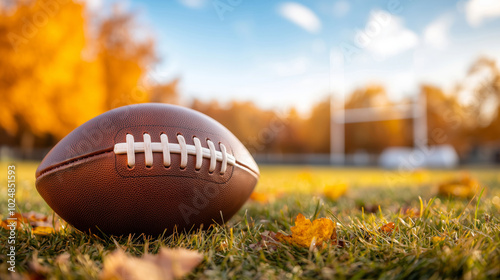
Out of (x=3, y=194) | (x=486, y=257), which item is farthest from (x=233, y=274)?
(x=3, y=194)

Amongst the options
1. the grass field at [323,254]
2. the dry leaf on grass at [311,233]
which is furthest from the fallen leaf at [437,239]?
the dry leaf on grass at [311,233]

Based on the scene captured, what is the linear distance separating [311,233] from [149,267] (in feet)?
1.57

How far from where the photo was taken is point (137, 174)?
106cm

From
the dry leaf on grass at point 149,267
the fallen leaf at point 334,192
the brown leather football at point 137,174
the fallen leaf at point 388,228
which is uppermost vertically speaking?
the brown leather football at point 137,174

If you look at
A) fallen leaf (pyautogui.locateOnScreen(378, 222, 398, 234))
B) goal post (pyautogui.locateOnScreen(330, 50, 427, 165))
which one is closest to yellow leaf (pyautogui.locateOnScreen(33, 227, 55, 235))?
fallen leaf (pyautogui.locateOnScreen(378, 222, 398, 234))

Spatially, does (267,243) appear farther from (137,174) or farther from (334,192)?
(334,192)

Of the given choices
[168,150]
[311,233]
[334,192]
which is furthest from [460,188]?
[168,150]

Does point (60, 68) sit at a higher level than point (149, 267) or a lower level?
higher

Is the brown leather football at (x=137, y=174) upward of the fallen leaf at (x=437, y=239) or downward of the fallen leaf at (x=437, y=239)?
upward

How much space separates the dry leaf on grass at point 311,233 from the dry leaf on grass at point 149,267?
33cm

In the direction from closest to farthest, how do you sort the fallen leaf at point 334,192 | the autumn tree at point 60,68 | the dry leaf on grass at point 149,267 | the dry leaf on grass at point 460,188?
the dry leaf on grass at point 149,267 → the dry leaf on grass at point 460,188 → the fallen leaf at point 334,192 → the autumn tree at point 60,68

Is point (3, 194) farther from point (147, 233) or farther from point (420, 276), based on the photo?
point (420, 276)

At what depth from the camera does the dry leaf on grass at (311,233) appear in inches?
38.2

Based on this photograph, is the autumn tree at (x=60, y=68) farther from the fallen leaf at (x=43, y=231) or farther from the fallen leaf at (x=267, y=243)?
the fallen leaf at (x=267, y=243)
